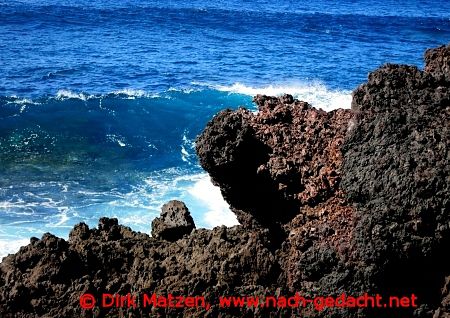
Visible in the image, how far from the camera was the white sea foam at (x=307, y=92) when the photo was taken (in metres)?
Result: 24.7

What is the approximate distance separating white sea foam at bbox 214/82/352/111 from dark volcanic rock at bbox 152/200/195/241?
18.2m

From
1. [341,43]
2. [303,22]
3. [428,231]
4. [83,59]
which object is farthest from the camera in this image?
[303,22]

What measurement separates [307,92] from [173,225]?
→ 20.3 meters

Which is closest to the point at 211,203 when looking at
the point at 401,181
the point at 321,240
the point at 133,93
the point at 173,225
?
the point at 173,225

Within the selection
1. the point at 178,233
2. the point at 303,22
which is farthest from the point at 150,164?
the point at 303,22

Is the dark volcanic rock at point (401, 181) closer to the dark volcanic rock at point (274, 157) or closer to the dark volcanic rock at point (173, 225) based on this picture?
the dark volcanic rock at point (274, 157)

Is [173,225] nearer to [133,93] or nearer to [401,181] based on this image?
[401,181]

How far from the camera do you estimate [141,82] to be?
25.8 m

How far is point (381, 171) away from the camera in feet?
17.1

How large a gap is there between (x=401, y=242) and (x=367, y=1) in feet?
198

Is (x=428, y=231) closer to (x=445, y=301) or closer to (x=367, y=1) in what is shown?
(x=445, y=301)

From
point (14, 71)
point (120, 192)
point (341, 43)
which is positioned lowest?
point (120, 192)

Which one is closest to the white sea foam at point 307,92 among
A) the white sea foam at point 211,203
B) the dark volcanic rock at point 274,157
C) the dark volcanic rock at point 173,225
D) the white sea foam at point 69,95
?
the white sea foam at point 69,95

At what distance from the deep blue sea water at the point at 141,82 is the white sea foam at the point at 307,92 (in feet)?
0.33
